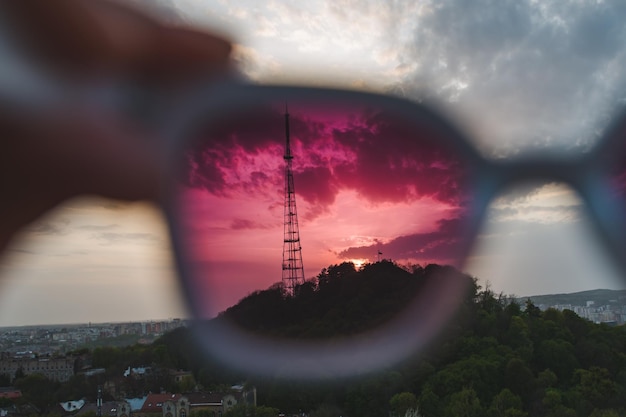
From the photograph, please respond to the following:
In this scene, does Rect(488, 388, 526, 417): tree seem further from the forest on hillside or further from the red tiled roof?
the red tiled roof

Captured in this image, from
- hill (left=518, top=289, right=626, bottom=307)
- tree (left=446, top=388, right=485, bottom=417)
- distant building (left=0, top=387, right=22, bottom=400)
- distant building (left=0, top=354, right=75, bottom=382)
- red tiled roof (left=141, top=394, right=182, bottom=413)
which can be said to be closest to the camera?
tree (left=446, top=388, right=485, bottom=417)

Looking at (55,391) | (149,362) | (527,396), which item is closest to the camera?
(527,396)

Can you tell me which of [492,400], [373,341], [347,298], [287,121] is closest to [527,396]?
[492,400]

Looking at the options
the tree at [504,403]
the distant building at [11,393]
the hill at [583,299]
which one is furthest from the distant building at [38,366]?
the hill at [583,299]

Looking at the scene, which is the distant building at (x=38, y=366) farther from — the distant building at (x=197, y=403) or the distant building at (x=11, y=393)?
the distant building at (x=197, y=403)

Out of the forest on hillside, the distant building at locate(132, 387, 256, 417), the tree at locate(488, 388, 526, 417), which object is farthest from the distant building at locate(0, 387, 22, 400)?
the tree at locate(488, 388, 526, 417)

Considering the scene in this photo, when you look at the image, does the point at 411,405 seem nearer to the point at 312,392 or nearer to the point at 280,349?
the point at 312,392

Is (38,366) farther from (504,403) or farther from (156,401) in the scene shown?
(504,403)

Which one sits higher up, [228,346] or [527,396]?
[228,346]
